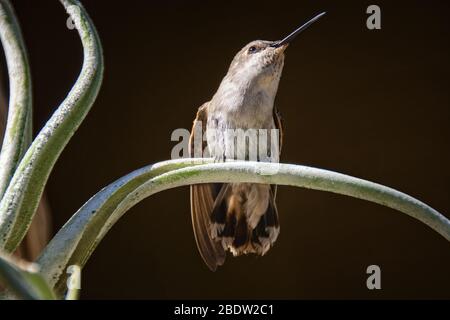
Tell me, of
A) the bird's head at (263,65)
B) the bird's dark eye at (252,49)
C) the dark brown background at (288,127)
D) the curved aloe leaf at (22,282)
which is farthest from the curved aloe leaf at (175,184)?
the dark brown background at (288,127)

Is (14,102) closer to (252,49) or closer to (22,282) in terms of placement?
(22,282)

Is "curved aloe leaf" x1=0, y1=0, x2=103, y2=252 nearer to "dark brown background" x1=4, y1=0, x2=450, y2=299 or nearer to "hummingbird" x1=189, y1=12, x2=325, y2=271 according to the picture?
"hummingbird" x1=189, y1=12, x2=325, y2=271

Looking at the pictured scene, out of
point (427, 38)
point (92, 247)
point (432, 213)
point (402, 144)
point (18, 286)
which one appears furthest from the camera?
point (402, 144)

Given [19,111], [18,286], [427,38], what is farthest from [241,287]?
[18,286]

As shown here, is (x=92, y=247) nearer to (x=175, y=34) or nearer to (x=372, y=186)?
(x=372, y=186)

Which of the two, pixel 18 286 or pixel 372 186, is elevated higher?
pixel 372 186
